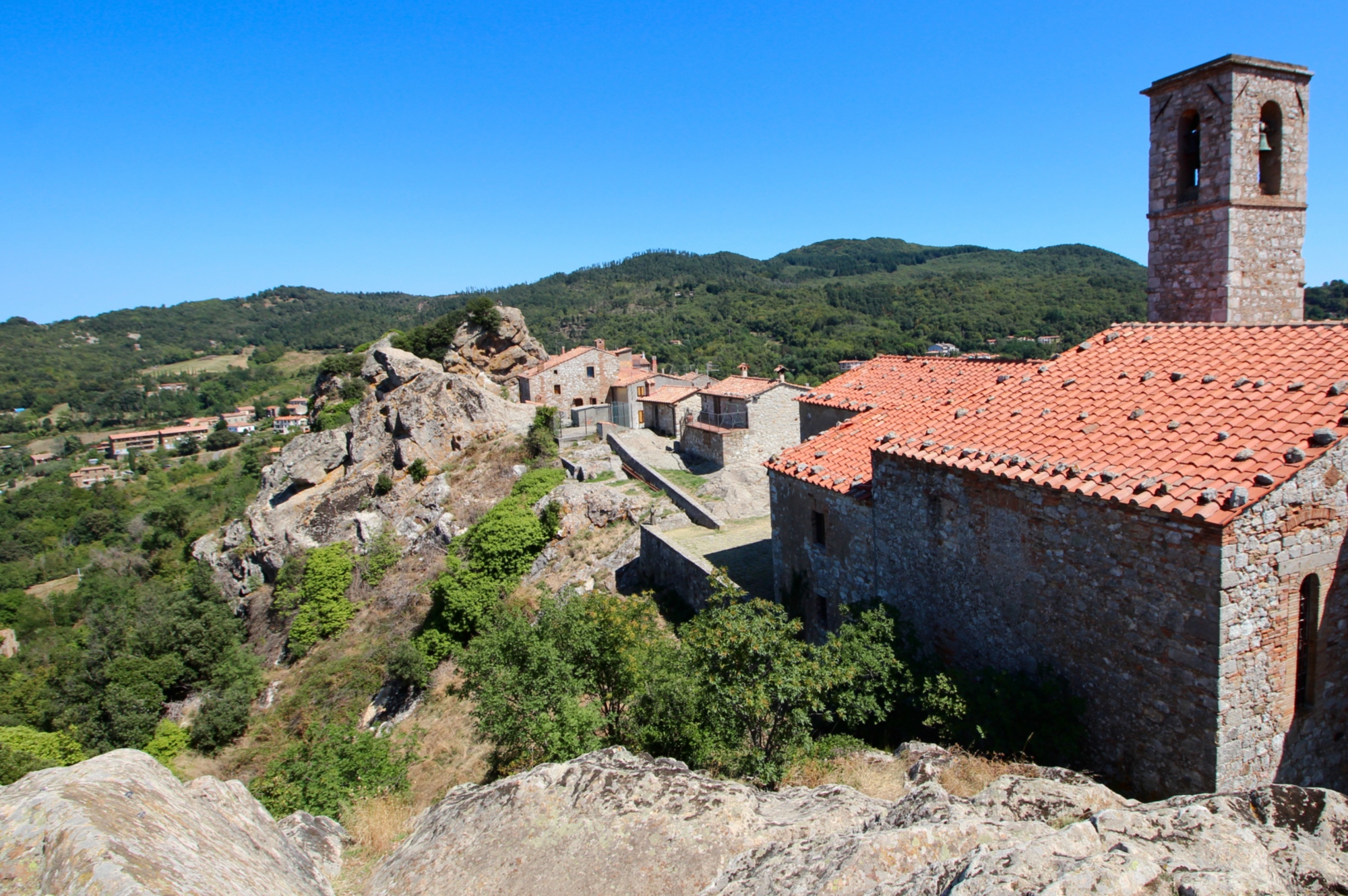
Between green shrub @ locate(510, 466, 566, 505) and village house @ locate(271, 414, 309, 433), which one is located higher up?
village house @ locate(271, 414, 309, 433)

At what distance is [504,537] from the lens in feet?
82.6

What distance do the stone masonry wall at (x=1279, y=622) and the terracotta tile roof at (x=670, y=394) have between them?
28.6 meters

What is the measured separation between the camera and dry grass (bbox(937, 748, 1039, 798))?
827cm

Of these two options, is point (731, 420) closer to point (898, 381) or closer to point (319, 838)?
point (898, 381)

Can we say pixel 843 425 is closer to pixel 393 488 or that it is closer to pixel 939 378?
pixel 939 378

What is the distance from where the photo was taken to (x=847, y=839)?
545 centimetres

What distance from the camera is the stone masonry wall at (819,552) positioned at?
13.0 m

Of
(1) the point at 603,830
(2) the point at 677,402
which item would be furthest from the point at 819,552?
(2) the point at 677,402

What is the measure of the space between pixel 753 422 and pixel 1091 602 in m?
20.8

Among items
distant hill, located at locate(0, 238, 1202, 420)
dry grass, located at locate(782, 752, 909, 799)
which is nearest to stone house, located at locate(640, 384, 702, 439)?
distant hill, located at locate(0, 238, 1202, 420)

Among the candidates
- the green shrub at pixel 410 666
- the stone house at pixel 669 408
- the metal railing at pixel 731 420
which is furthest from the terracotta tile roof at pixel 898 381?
the green shrub at pixel 410 666

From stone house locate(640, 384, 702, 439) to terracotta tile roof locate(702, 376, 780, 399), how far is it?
2.72m

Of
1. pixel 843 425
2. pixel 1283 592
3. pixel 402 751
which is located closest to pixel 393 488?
pixel 402 751

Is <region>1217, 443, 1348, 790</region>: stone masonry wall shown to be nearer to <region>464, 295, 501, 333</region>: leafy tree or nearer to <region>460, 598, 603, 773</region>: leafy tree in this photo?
<region>460, 598, 603, 773</region>: leafy tree
